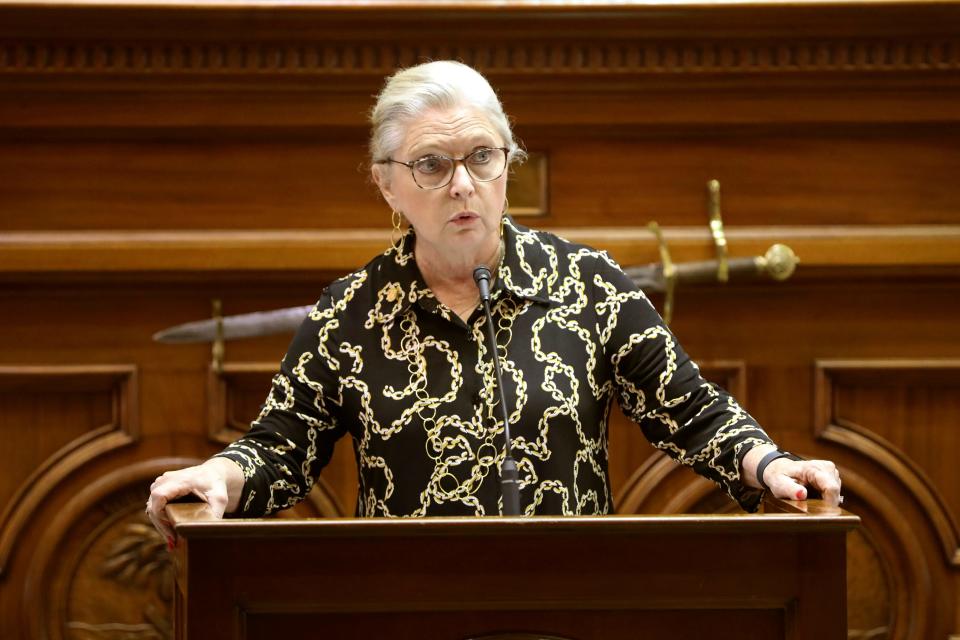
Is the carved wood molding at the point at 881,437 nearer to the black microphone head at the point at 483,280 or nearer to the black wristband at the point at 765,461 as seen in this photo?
the black wristband at the point at 765,461

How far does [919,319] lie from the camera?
119 inches

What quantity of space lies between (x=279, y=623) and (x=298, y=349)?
2.25 feet

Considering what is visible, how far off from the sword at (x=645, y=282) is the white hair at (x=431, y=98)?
0.86 metres

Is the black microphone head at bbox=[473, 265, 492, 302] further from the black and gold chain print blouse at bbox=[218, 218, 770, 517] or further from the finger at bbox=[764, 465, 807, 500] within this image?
the finger at bbox=[764, 465, 807, 500]

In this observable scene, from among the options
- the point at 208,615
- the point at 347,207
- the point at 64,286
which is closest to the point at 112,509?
the point at 64,286

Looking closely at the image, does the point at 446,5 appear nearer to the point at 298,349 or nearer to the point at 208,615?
the point at 298,349

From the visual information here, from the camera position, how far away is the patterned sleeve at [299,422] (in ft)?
6.63

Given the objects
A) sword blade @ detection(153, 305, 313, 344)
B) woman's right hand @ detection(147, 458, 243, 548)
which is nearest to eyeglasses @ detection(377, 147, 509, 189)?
woman's right hand @ detection(147, 458, 243, 548)

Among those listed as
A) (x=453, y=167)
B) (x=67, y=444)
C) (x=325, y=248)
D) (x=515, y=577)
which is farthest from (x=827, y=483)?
(x=67, y=444)

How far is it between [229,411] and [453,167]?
121cm

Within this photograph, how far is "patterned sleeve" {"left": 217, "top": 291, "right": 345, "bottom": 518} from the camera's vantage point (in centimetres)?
202

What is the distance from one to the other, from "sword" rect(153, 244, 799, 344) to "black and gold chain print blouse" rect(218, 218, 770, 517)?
752 millimetres

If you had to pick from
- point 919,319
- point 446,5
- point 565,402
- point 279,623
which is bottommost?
point 279,623

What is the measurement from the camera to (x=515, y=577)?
1482 mm
